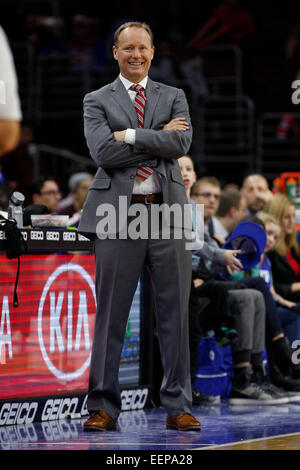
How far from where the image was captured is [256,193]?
30.1 ft

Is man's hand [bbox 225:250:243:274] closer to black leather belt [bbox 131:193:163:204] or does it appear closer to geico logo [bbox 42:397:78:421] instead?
black leather belt [bbox 131:193:163:204]

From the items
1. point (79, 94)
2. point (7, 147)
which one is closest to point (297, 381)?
point (7, 147)

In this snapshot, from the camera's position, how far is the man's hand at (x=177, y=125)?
520 centimetres

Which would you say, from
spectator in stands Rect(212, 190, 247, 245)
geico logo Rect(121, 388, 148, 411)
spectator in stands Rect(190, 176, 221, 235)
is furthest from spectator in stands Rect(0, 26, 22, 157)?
spectator in stands Rect(212, 190, 247, 245)

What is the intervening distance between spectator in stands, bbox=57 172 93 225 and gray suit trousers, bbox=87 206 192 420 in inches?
122

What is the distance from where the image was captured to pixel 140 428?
17.7 ft

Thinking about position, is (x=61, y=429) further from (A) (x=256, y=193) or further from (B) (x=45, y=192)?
(A) (x=256, y=193)

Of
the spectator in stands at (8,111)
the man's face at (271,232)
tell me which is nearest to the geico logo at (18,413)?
the man's face at (271,232)

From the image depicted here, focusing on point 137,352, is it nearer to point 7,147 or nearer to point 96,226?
point 96,226

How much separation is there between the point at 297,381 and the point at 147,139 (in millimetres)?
3019

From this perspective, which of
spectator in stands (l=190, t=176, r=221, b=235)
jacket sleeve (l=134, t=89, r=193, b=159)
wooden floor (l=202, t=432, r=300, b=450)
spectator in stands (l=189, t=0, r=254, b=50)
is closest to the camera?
wooden floor (l=202, t=432, r=300, b=450)

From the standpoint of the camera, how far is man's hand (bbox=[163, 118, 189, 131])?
5203mm

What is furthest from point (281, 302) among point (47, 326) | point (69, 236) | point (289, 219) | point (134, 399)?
point (47, 326)
